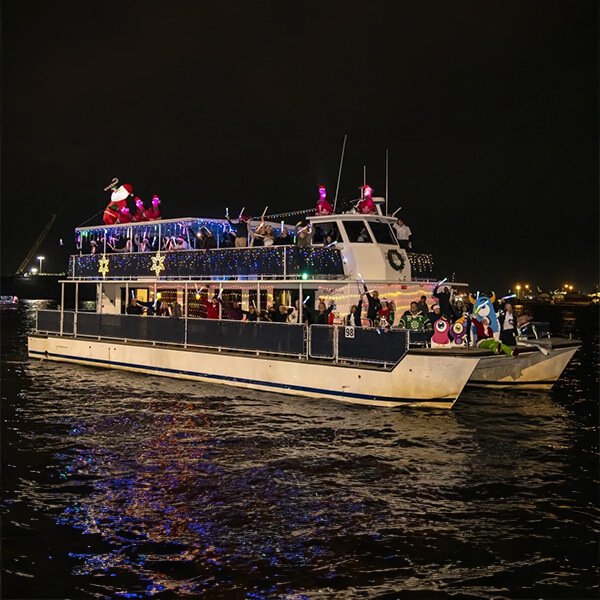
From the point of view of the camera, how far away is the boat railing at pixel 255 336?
17312mm

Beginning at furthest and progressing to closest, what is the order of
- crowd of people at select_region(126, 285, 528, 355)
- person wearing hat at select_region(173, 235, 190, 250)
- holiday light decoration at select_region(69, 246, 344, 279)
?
person wearing hat at select_region(173, 235, 190, 250), holiday light decoration at select_region(69, 246, 344, 279), crowd of people at select_region(126, 285, 528, 355)

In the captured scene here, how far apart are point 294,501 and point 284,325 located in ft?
29.3

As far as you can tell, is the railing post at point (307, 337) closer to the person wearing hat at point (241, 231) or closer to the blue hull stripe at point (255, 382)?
the blue hull stripe at point (255, 382)

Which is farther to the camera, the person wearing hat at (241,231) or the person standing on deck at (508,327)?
the person wearing hat at (241,231)

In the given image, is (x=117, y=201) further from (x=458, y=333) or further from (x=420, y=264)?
(x=458, y=333)

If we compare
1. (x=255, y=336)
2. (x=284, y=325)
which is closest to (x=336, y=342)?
(x=284, y=325)

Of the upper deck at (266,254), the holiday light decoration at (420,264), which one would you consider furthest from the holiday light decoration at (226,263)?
the holiday light decoration at (420,264)

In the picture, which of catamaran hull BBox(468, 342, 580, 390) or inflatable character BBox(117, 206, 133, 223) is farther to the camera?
inflatable character BBox(117, 206, 133, 223)

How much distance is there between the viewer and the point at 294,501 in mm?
10562

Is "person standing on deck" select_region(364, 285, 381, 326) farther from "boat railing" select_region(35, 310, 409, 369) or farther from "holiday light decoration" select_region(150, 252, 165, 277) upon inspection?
"holiday light decoration" select_region(150, 252, 165, 277)

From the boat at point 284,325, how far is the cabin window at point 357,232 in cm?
3

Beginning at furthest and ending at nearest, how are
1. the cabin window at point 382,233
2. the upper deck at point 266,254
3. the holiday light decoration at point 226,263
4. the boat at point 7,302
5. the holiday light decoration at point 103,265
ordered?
1. the boat at point 7,302
2. the holiday light decoration at point 103,265
3. the cabin window at point 382,233
4. the upper deck at point 266,254
5. the holiday light decoration at point 226,263

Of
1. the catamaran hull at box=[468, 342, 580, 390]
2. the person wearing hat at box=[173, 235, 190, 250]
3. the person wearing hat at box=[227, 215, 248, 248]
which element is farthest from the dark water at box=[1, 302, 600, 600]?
the person wearing hat at box=[173, 235, 190, 250]

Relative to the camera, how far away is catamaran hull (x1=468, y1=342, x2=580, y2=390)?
21.2 meters
